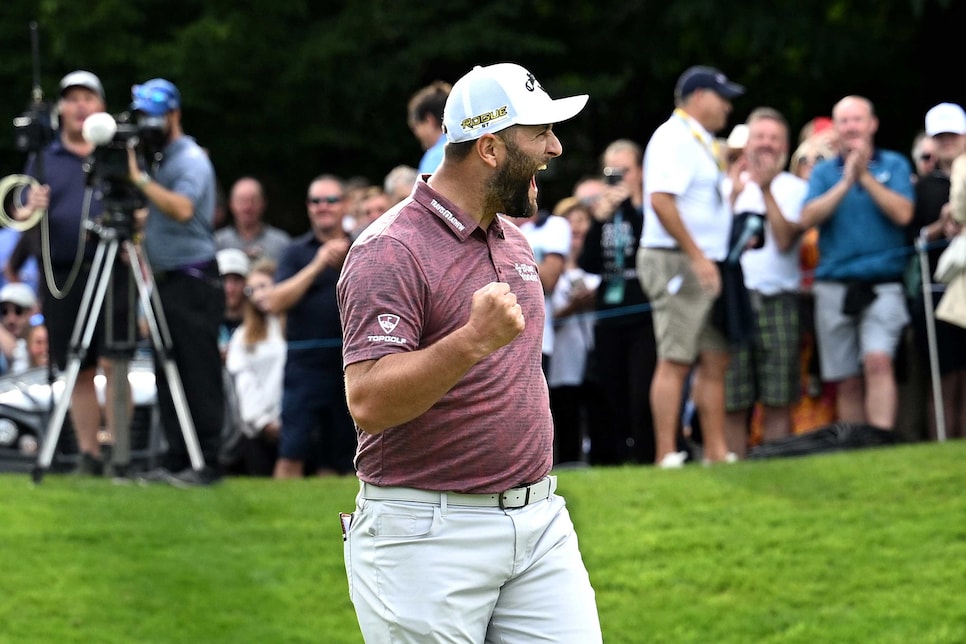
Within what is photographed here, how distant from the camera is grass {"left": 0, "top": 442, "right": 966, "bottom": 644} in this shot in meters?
7.85

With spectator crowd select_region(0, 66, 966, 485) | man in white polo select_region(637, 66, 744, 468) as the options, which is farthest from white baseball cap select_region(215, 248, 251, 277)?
man in white polo select_region(637, 66, 744, 468)

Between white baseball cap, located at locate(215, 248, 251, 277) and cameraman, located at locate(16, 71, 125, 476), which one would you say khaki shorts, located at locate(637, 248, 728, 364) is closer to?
cameraman, located at locate(16, 71, 125, 476)

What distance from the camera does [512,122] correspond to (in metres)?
4.49

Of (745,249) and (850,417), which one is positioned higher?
(745,249)

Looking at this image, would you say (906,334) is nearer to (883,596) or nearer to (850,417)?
(850,417)

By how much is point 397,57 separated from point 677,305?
8.82 metres

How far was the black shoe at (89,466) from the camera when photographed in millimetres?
10594

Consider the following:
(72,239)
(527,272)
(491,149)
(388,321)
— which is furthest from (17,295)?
(388,321)

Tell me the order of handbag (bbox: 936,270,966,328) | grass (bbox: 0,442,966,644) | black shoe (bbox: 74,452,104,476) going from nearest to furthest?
1. grass (bbox: 0,442,966,644)
2. handbag (bbox: 936,270,966,328)
3. black shoe (bbox: 74,452,104,476)

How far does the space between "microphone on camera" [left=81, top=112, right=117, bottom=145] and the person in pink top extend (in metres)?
5.38

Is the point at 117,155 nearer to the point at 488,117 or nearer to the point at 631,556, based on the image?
the point at 631,556

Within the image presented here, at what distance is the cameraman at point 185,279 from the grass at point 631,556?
1.97 ft

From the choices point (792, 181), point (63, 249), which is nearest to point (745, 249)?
point (792, 181)

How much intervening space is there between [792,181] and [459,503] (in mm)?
7057
